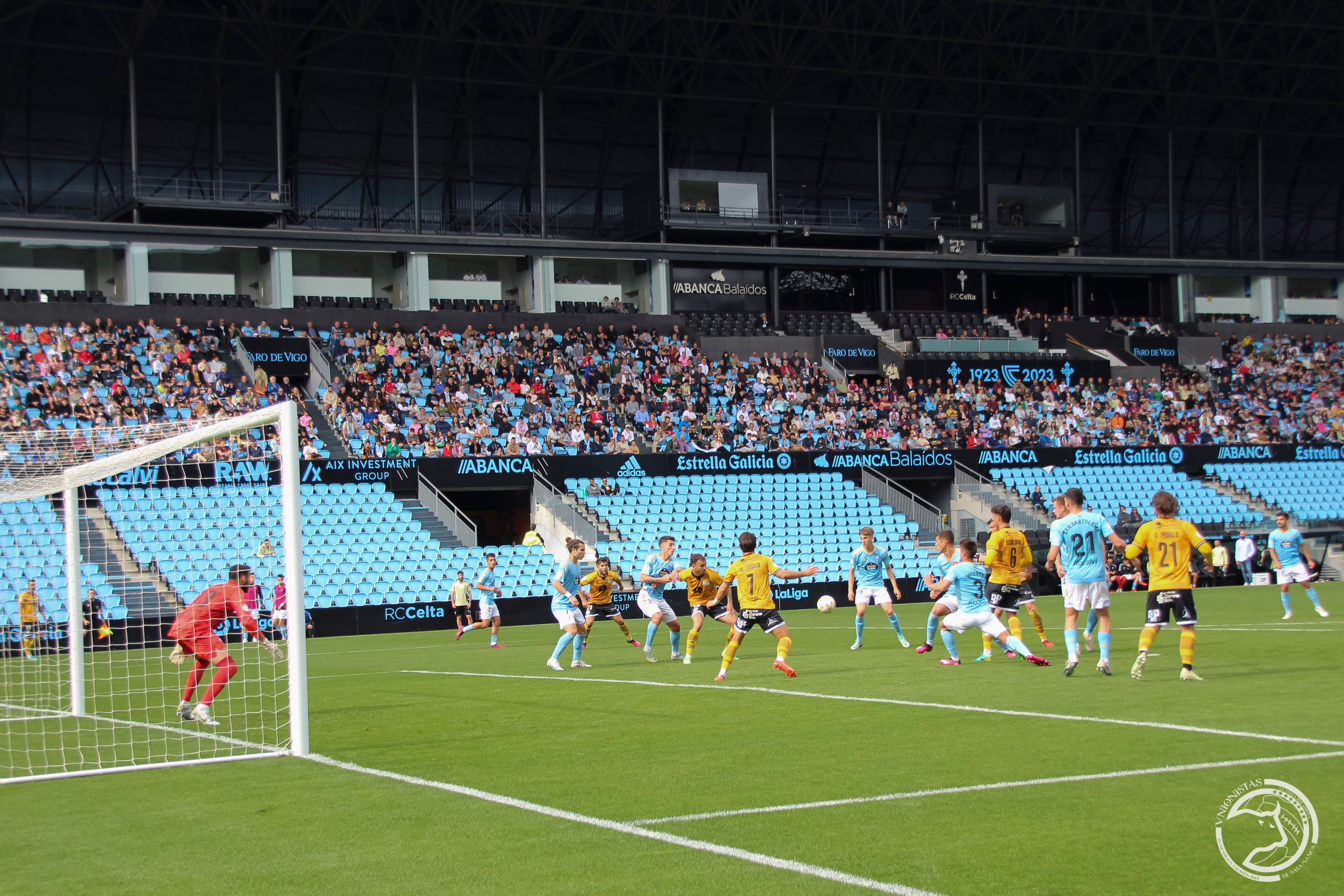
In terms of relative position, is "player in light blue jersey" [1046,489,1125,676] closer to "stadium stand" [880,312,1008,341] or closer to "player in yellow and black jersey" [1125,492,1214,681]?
"player in yellow and black jersey" [1125,492,1214,681]

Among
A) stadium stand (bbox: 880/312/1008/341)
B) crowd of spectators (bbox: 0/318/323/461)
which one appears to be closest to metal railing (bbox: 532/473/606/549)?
crowd of spectators (bbox: 0/318/323/461)

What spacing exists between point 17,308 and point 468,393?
47.2 feet

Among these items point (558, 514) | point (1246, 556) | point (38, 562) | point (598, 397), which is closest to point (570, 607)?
point (38, 562)

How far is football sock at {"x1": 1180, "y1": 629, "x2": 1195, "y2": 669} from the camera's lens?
14.4m

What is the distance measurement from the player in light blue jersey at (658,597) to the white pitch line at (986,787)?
11.3 meters

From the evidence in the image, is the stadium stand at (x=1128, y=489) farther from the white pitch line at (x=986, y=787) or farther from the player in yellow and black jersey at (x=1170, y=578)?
the white pitch line at (x=986, y=787)

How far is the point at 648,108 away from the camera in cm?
5800

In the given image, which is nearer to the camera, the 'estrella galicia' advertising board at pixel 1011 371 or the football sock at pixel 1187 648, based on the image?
the football sock at pixel 1187 648

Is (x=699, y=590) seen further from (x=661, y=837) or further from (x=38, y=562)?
(x=38, y=562)

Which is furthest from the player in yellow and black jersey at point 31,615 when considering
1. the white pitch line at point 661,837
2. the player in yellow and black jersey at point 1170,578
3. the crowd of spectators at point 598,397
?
the player in yellow and black jersey at point 1170,578

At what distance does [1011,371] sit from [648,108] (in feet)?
64.3

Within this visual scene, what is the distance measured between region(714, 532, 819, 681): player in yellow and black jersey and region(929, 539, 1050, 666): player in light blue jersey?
210cm

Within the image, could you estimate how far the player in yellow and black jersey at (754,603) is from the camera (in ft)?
54.2

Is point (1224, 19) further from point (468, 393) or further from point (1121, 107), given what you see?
point (468, 393)
